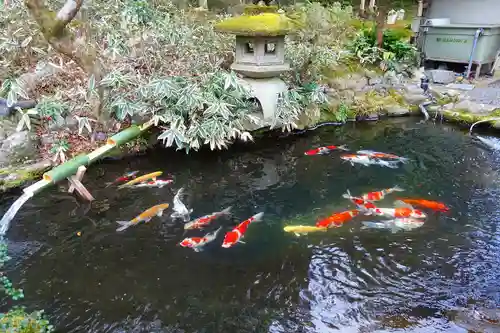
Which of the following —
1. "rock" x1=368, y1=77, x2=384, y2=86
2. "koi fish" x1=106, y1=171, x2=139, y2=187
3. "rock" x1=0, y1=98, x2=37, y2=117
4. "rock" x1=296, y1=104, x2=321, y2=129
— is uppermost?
"rock" x1=0, y1=98, x2=37, y2=117

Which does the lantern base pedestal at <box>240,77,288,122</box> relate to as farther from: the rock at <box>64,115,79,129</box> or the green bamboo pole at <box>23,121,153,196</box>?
the rock at <box>64,115,79,129</box>

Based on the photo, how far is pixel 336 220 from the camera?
6.04 meters

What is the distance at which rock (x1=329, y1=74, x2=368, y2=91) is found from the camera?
11.3 meters

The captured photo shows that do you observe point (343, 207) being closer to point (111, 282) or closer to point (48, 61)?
point (111, 282)

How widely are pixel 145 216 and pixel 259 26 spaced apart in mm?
4614

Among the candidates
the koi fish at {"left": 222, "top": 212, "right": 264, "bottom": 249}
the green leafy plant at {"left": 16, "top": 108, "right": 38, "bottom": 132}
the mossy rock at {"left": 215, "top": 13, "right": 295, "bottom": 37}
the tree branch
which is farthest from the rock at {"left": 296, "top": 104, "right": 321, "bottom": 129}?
the green leafy plant at {"left": 16, "top": 108, "right": 38, "bottom": 132}

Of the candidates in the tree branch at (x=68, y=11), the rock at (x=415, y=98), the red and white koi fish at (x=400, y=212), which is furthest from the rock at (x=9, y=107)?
the rock at (x=415, y=98)

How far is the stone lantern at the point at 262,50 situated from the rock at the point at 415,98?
4.67 meters

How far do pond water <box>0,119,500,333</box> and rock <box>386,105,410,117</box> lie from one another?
3.55m

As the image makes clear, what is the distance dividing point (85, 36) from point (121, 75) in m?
1.04

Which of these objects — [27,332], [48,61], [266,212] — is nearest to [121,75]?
[48,61]

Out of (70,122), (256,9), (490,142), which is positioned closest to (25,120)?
(70,122)

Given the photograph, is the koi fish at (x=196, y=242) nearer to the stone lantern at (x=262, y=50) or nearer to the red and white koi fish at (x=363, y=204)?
the red and white koi fish at (x=363, y=204)

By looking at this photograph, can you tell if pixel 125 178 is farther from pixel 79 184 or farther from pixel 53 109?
pixel 53 109
